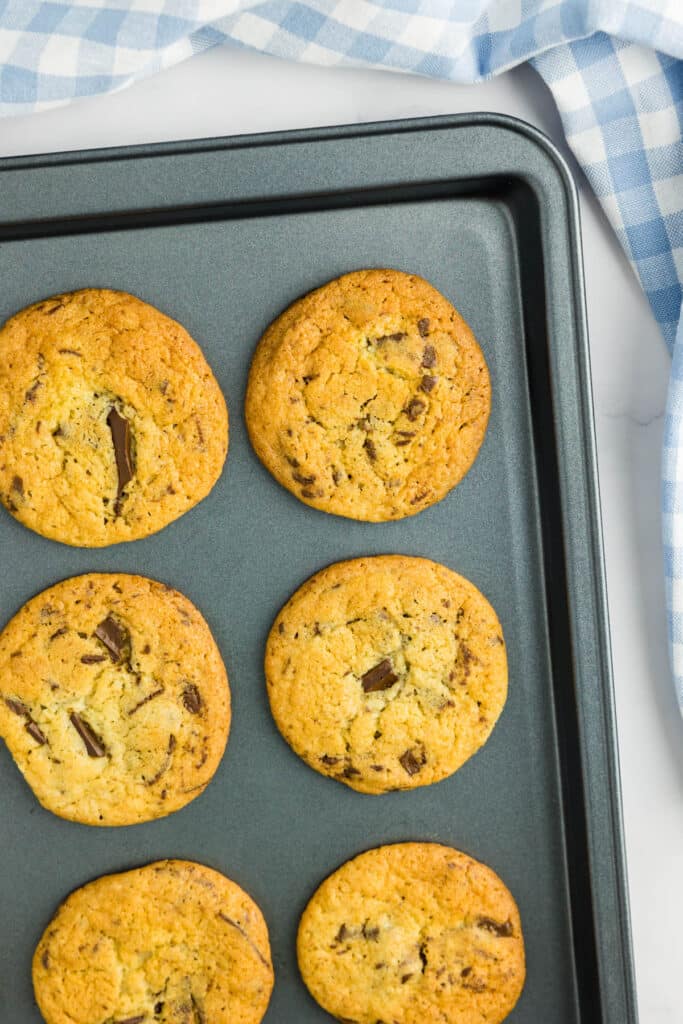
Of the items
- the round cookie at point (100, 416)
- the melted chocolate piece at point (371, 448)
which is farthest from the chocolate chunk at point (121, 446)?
the melted chocolate piece at point (371, 448)

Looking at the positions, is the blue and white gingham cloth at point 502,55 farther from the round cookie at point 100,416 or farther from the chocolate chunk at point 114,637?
the chocolate chunk at point 114,637

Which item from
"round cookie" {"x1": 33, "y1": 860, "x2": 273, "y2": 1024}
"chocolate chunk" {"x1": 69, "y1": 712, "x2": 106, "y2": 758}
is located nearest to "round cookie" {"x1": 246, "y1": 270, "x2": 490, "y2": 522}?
"chocolate chunk" {"x1": 69, "y1": 712, "x2": 106, "y2": 758}

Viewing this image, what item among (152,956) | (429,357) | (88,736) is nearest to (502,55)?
(429,357)

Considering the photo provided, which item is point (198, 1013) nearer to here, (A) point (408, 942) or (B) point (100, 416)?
(A) point (408, 942)

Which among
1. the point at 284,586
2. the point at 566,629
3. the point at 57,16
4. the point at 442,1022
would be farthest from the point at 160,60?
the point at 442,1022

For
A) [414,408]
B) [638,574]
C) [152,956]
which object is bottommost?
[152,956]
